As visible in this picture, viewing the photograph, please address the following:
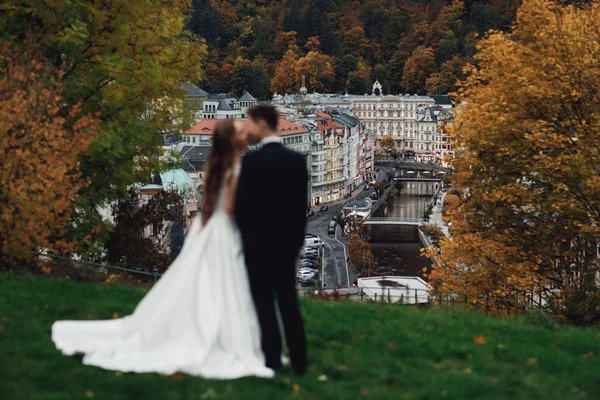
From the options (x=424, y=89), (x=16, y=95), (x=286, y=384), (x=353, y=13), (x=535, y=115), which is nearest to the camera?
(x=286, y=384)

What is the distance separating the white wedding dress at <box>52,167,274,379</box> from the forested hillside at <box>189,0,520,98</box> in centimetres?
15435

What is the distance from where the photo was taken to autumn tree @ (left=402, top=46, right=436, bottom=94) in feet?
562

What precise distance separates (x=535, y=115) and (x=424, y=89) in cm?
15400

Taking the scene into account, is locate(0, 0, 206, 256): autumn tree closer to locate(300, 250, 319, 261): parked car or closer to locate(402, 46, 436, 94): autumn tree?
locate(300, 250, 319, 261): parked car

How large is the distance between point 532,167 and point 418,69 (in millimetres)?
155021

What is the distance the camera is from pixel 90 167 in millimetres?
18844

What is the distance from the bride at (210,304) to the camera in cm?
774

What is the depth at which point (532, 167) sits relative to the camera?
20.9m

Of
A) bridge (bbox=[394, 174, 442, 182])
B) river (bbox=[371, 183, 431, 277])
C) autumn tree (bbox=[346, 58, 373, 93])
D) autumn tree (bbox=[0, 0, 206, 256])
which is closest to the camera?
autumn tree (bbox=[0, 0, 206, 256])

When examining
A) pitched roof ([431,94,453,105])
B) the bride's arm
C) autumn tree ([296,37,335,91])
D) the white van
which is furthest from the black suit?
autumn tree ([296,37,335,91])

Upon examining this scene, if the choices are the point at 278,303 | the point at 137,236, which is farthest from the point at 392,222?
the point at 278,303

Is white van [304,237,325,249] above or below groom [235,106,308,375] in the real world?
above

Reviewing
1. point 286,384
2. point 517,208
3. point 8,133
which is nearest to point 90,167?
point 8,133

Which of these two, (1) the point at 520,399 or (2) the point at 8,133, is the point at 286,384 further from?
(2) the point at 8,133
